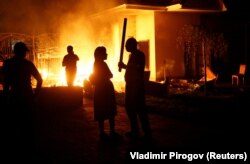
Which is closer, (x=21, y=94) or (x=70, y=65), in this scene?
(x=21, y=94)

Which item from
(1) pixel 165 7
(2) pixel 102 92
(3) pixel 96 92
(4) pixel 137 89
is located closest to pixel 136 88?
(4) pixel 137 89

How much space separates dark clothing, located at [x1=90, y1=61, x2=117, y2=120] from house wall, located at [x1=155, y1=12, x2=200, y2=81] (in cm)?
964

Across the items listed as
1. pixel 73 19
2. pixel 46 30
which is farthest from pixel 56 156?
pixel 46 30

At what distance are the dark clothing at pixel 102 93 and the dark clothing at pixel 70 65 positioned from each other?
605 centimetres

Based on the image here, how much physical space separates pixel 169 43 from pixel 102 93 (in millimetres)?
10395

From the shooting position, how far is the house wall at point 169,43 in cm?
1767

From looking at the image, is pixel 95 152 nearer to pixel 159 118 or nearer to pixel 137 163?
pixel 137 163

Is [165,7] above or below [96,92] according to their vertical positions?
above

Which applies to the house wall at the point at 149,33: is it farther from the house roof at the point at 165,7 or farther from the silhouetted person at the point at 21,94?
the silhouetted person at the point at 21,94

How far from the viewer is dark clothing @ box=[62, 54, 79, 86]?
45.9ft

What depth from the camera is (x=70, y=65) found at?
1405cm

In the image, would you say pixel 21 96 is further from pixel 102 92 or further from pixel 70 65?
pixel 70 65

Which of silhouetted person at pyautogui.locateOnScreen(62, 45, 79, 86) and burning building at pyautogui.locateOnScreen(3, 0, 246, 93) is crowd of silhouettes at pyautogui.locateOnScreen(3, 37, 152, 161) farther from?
burning building at pyautogui.locateOnScreen(3, 0, 246, 93)

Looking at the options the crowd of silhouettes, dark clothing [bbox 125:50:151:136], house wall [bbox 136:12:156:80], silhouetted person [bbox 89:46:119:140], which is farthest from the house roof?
dark clothing [bbox 125:50:151:136]
